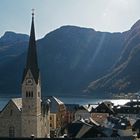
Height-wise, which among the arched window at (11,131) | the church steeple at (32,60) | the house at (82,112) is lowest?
the arched window at (11,131)

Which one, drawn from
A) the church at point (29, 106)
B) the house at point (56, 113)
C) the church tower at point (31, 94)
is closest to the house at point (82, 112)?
the house at point (56, 113)

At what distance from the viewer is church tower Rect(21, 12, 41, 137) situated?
84.4m

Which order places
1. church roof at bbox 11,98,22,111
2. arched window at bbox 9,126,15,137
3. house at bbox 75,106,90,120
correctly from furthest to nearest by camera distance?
house at bbox 75,106,90,120 → arched window at bbox 9,126,15,137 → church roof at bbox 11,98,22,111

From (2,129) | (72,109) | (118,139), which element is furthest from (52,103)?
(118,139)

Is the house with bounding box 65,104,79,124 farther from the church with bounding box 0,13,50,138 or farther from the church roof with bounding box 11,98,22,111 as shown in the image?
the church with bounding box 0,13,50,138

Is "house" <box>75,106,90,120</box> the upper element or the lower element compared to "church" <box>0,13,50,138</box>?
upper

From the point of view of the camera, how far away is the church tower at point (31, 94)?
277 ft

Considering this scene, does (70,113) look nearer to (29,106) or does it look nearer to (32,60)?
(29,106)

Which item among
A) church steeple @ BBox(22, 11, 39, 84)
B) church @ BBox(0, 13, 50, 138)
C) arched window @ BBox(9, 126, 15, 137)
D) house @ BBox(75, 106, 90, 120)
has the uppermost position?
house @ BBox(75, 106, 90, 120)

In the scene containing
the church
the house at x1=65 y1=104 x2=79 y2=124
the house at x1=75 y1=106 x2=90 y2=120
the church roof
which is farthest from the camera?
the house at x1=75 y1=106 x2=90 y2=120

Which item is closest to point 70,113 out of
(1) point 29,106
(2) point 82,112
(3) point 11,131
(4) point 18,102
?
(2) point 82,112

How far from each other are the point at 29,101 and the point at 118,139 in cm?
2091

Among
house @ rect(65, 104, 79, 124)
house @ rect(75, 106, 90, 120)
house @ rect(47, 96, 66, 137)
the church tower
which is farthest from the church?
house @ rect(75, 106, 90, 120)

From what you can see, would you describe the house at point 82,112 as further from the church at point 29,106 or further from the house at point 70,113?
the church at point 29,106
